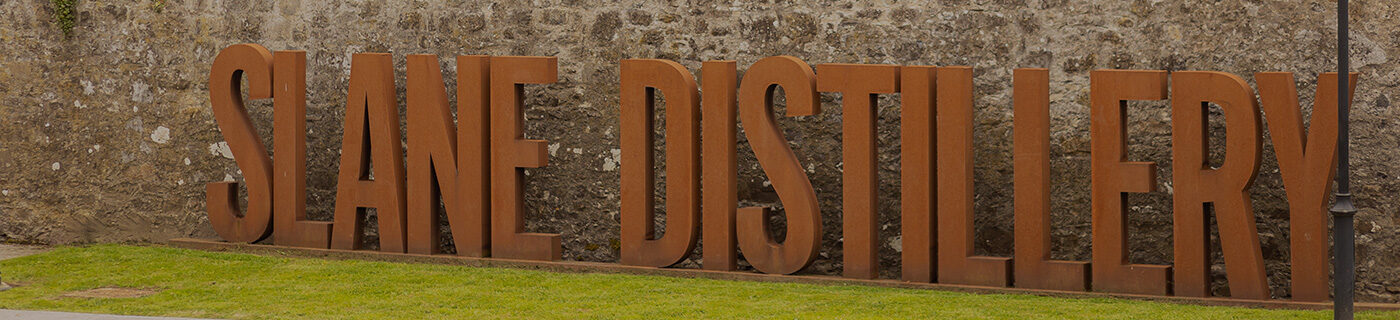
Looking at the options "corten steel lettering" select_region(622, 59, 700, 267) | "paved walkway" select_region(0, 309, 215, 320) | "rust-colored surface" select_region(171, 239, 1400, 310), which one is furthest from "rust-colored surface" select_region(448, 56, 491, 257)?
"paved walkway" select_region(0, 309, 215, 320)

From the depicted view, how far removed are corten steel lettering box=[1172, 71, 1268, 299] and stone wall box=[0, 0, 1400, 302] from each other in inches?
14.3

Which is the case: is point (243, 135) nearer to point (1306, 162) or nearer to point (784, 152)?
point (784, 152)

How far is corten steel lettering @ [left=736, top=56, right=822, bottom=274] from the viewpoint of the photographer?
8.45 metres

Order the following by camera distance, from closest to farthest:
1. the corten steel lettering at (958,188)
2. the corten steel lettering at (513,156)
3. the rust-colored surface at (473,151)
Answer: the corten steel lettering at (958,188) → the corten steel lettering at (513,156) → the rust-colored surface at (473,151)

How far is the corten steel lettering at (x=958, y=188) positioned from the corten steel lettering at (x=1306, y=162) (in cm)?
136

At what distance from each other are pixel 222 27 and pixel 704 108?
3264 mm

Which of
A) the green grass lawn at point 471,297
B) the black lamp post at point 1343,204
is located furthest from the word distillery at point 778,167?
the black lamp post at point 1343,204

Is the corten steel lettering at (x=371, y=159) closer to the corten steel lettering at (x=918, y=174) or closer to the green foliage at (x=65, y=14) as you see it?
the green foliage at (x=65, y=14)

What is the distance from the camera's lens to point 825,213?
8.89m

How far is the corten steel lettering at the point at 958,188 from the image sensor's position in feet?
26.7

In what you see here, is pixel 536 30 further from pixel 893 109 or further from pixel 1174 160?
pixel 1174 160

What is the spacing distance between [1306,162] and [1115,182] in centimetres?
86

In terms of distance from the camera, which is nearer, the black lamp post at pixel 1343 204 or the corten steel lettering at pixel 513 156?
the black lamp post at pixel 1343 204

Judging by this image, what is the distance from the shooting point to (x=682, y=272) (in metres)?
8.88
